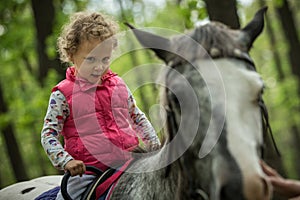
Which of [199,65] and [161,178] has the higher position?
[199,65]

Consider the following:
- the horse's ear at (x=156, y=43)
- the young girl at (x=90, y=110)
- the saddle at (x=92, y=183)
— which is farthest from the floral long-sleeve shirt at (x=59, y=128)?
the horse's ear at (x=156, y=43)

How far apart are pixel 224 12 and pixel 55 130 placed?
3.57 meters

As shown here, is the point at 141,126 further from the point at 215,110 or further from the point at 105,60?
the point at 215,110

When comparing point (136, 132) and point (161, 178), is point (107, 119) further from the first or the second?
point (161, 178)

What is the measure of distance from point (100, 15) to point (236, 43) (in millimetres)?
1448

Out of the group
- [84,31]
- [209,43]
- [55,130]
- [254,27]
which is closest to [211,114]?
[209,43]

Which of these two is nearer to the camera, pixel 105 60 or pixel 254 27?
pixel 254 27

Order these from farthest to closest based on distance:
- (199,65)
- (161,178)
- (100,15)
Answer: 1. (100,15)
2. (161,178)
3. (199,65)

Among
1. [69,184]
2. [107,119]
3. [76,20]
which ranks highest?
[76,20]

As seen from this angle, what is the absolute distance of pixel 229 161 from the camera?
79.2 inches

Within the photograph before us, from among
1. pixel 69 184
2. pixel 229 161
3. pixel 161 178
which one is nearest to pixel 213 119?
pixel 229 161

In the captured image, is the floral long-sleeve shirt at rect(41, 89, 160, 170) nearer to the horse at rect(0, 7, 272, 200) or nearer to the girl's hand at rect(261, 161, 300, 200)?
the horse at rect(0, 7, 272, 200)

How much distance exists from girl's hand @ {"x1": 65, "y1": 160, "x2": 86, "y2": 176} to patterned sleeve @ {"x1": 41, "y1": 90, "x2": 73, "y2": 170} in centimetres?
5

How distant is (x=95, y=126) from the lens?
3176mm
